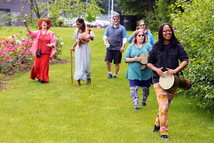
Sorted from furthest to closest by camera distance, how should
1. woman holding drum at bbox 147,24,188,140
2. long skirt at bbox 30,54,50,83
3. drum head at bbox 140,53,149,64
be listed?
1. long skirt at bbox 30,54,50,83
2. drum head at bbox 140,53,149,64
3. woman holding drum at bbox 147,24,188,140

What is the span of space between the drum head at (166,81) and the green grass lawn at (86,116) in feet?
2.86

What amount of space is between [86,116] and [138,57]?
158 cm

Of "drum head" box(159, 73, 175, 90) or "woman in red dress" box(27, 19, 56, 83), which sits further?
"woman in red dress" box(27, 19, 56, 83)

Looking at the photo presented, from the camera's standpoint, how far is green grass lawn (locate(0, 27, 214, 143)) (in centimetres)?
660

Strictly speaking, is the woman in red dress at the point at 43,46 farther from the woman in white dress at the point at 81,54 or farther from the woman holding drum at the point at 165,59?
the woman holding drum at the point at 165,59

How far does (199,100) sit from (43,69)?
5.16 meters

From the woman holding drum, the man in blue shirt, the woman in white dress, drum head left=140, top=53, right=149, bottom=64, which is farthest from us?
the man in blue shirt

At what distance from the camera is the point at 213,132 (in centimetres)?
694

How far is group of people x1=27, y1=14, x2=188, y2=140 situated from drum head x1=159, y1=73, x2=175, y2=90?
79mm

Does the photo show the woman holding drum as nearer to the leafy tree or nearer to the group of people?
the group of people

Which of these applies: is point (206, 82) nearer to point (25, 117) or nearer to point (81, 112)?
point (81, 112)

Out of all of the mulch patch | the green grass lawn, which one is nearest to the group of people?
the green grass lawn

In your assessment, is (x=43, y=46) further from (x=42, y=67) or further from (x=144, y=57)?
(x=144, y=57)

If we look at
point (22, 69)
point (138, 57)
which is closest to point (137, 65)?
point (138, 57)
